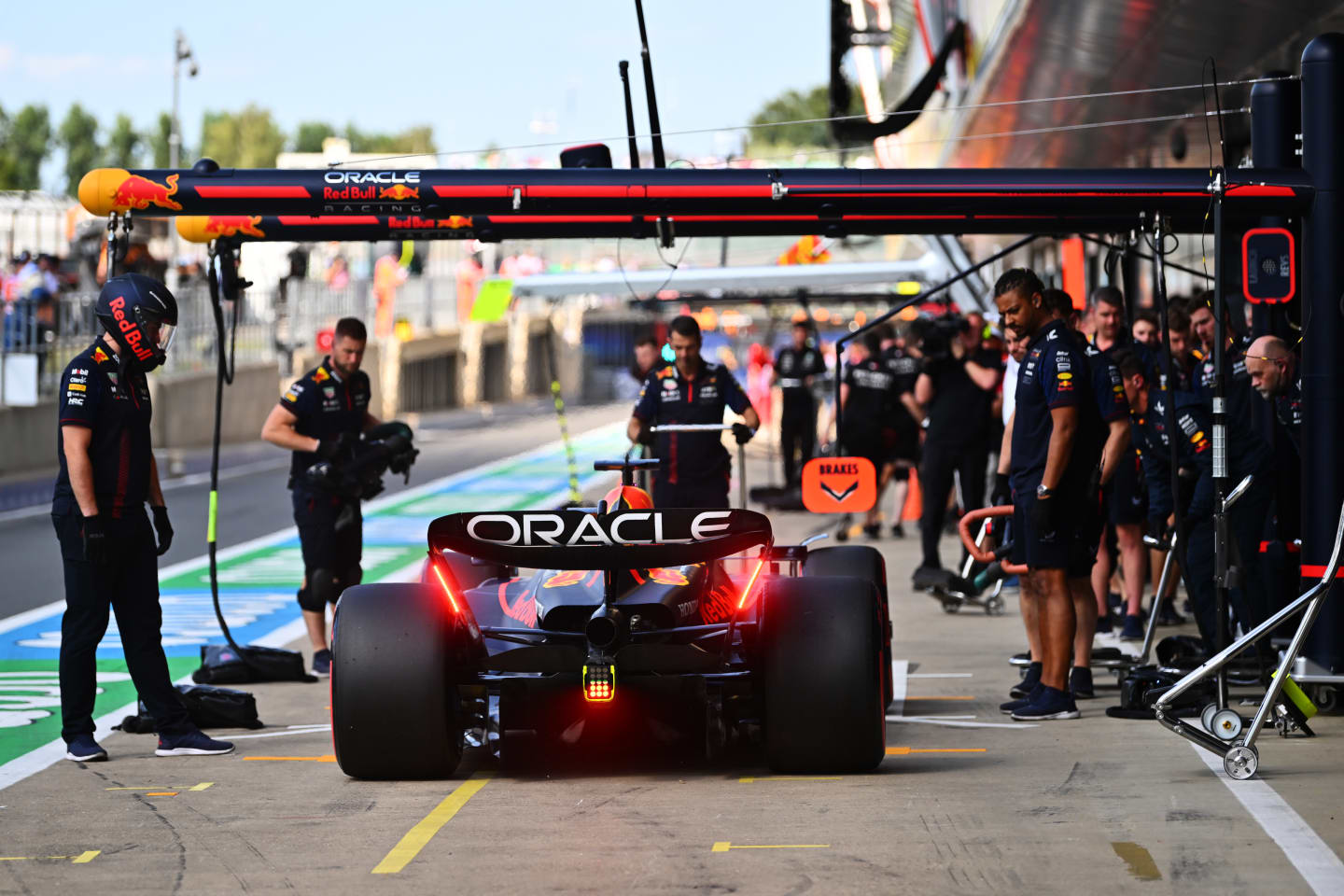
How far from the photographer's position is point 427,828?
20.3 feet

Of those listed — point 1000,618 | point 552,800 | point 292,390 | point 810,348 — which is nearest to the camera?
point 552,800

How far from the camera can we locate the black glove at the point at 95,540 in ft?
24.5

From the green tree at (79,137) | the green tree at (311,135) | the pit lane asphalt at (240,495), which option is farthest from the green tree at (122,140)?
the pit lane asphalt at (240,495)

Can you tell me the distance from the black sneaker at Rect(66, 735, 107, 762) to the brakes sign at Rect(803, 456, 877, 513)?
4.16 meters

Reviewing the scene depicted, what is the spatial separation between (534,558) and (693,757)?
1.14m

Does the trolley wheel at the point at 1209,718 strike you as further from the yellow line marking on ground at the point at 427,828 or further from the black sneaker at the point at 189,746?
the black sneaker at the point at 189,746

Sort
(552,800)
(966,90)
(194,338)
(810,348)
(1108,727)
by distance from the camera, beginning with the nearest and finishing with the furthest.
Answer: (552,800), (1108,727), (966,90), (810,348), (194,338)

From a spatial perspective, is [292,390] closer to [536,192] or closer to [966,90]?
[536,192]

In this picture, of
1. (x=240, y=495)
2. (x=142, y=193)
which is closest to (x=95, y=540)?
(x=142, y=193)

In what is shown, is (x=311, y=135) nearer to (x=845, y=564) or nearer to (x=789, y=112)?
(x=789, y=112)

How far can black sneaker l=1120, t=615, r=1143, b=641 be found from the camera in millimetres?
10633

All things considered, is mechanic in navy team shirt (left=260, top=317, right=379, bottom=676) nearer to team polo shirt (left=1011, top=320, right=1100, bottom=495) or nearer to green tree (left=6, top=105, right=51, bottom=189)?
team polo shirt (left=1011, top=320, right=1100, bottom=495)

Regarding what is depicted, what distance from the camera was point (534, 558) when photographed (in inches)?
272

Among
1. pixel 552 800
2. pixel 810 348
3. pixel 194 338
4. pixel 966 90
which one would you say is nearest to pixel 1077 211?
pixel 552 800
